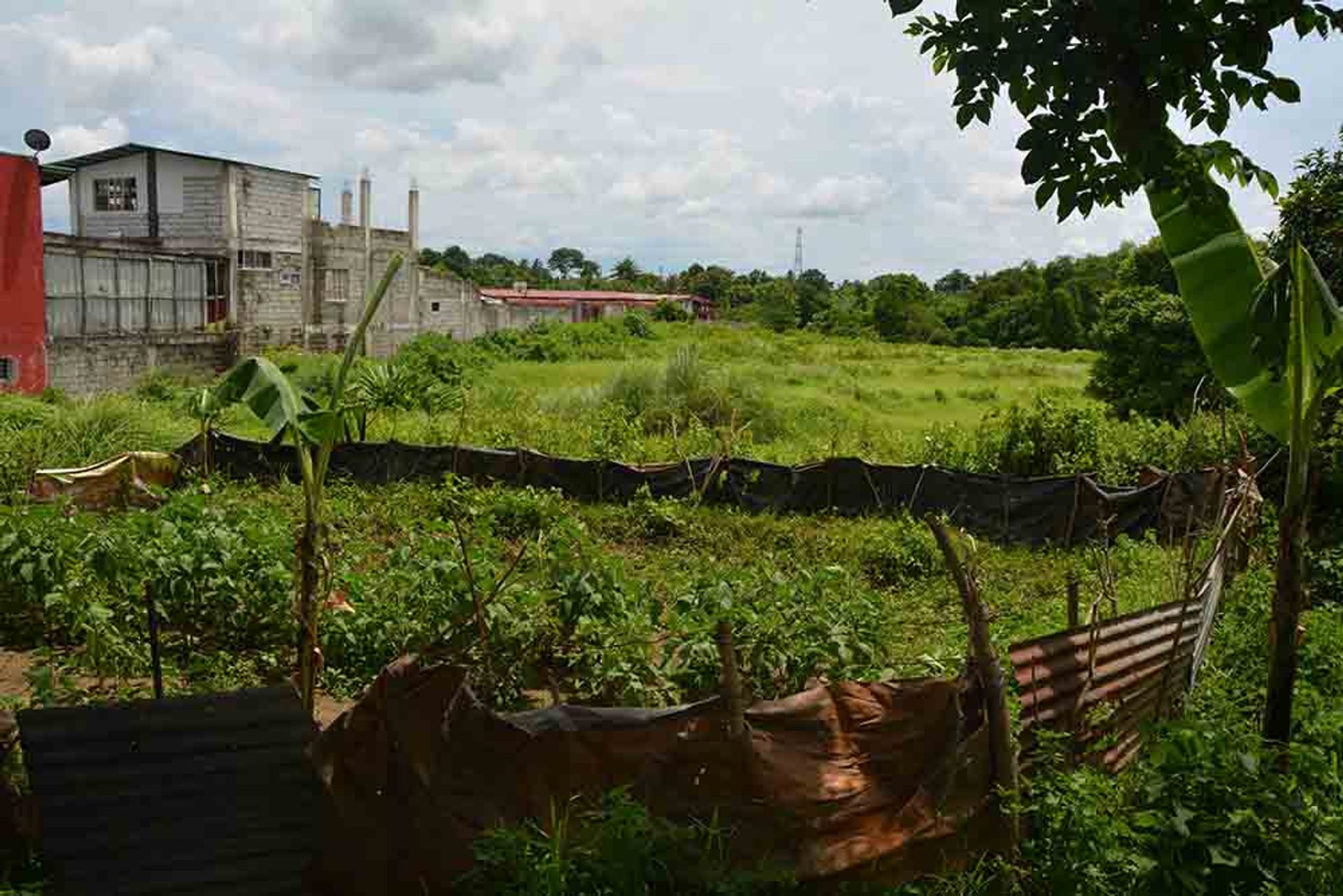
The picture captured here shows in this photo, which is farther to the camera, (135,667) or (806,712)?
(135,667)

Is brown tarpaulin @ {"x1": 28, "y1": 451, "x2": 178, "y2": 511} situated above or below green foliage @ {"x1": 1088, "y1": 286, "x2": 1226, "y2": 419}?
below

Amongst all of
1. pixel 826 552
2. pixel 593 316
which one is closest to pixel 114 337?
pixel 826 552

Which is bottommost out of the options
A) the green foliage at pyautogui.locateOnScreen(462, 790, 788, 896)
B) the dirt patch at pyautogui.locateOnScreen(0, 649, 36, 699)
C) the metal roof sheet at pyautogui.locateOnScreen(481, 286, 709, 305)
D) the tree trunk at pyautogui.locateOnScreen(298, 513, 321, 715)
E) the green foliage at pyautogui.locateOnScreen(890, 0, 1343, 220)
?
the dirt patch at pyautogui.locateOnScreen(0, 649, 36, 699)

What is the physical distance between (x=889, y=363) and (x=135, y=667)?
96.8ft

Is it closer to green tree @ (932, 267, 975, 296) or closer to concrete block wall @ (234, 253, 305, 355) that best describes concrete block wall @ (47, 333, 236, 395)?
concrete block wall @ (234, 253, 305, 355)

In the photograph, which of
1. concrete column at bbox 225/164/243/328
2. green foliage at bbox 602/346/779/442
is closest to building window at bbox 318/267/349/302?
concrete column at bbox 225/164/243/328

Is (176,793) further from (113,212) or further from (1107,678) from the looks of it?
(113,212)

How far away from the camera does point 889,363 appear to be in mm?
34438

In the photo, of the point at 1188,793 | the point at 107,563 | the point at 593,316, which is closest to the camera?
the point at 1188,793

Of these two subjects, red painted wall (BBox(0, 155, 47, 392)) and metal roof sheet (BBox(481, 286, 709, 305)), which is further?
metal roof sheet (BBox(481, 286, 709, 305))

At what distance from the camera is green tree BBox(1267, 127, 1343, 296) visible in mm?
9367

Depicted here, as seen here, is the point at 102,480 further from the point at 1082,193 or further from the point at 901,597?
the point at 1082,193

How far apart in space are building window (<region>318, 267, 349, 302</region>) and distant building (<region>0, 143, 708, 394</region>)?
0.04 meters

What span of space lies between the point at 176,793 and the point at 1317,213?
9.70 meters
